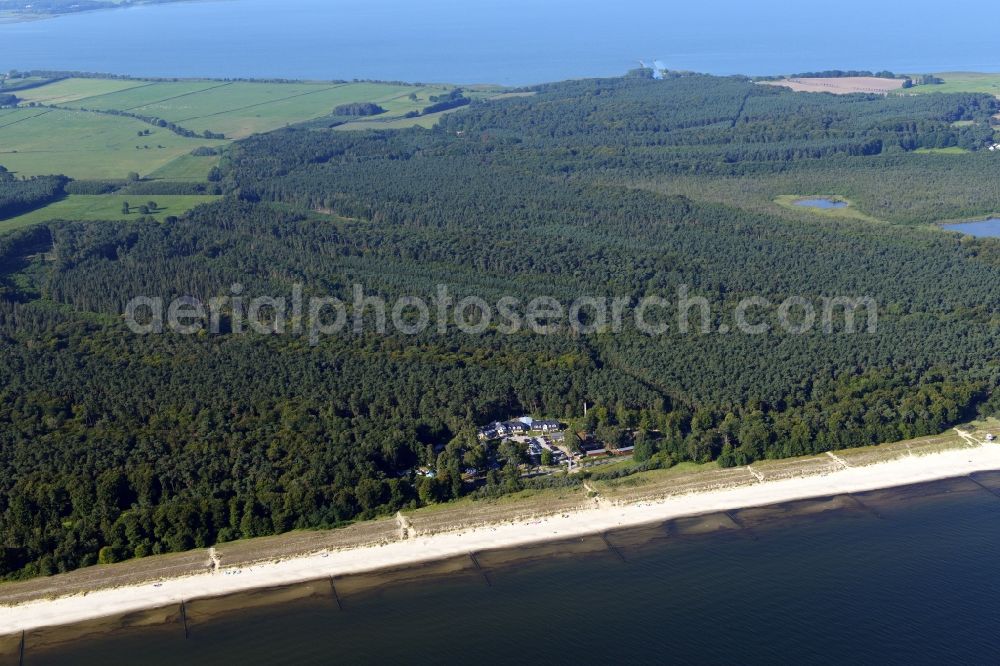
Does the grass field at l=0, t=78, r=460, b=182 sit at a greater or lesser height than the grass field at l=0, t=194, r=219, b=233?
greater

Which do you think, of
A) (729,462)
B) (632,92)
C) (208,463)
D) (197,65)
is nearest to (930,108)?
(632,92)

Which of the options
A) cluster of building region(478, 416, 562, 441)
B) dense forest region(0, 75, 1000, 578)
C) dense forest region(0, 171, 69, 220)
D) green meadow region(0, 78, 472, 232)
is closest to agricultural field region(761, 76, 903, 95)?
dense forest region(0, 75, 1000, 578)

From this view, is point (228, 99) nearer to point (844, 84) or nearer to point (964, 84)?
point (844, 84)

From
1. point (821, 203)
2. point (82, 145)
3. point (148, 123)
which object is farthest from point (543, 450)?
point (148, 123)

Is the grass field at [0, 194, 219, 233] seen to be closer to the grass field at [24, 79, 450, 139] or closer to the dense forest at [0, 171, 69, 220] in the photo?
the dense forest at [0, 171, 69, 220]

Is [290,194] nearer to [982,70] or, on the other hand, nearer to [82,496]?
[82,496]

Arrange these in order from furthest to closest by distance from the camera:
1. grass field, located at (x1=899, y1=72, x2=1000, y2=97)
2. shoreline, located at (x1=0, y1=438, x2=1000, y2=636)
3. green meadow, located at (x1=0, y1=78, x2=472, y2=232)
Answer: grass field, located at (x1=899, y1=72, x2=1000, y2=97) → green meadow, located at (x1=0, y1=78, x2=472, y2=232) → shoreline, located at (x1=0, y1=438, x2=1000, y2=636)

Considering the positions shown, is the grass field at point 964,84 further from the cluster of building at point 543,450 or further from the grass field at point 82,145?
the cluster of building at point 543,450

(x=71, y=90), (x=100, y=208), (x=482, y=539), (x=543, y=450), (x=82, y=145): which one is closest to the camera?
(x=482, y=539)
